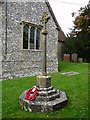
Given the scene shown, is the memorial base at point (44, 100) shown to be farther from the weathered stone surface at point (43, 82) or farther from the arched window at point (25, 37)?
the arched window at point (25, 37)

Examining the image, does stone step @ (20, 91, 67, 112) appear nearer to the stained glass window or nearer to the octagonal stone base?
the octagonal stone base

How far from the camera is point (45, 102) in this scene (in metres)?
4.65

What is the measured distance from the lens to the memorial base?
4.50 metres

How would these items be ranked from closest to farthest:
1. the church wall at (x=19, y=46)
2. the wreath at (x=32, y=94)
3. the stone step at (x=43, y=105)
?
the stone step at (x=43, y=105) → the wreath at (x=32, y=94) → the church wall at (x=19, y=46)

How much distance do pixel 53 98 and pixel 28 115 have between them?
1.18m

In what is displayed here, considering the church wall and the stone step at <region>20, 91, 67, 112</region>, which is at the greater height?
the church wall

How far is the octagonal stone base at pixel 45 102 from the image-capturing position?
4.49m

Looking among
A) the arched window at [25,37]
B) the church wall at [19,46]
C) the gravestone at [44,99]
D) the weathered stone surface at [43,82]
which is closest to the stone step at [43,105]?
the gravestone at [44,99]

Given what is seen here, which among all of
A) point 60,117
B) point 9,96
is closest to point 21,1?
point 9,96

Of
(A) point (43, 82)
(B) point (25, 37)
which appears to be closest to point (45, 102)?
(A) point (43, 82)

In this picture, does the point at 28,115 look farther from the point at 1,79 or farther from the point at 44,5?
the point at 44,5

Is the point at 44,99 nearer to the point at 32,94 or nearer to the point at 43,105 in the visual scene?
the point at 43,105

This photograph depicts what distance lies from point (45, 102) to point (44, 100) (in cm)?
13

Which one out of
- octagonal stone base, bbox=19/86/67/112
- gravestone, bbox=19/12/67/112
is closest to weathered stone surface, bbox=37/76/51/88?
gravestone, bbox=19/12/67/112
